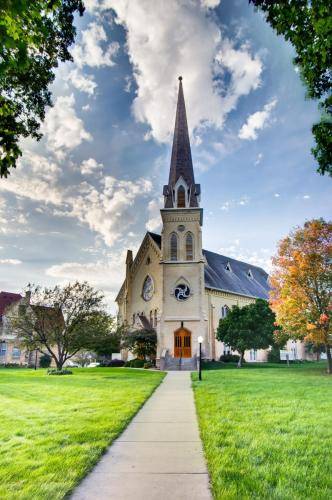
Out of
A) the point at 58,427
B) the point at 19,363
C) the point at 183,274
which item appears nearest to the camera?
the point at 58,427

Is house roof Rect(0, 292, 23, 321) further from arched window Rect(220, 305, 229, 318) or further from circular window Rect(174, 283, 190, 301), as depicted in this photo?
arched window Rect(220, 305, 229, 318)

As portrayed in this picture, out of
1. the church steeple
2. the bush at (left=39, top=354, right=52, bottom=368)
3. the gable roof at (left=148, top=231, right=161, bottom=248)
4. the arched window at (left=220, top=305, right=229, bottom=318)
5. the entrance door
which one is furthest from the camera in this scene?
the bush at (left=39, top=354, right=52, bottom=368)

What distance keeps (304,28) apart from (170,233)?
31325 mm

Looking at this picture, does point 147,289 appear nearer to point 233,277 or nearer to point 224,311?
point 224,311

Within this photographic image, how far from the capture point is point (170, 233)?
3822cm

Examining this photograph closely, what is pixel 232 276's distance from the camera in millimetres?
48656

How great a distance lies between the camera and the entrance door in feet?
113

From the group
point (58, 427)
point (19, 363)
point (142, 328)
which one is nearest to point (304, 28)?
point (58, 427)

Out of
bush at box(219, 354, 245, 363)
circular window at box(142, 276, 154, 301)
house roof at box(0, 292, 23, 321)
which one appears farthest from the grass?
house roof at box(0, 292, 23, 321)

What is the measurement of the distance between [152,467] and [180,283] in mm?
31860

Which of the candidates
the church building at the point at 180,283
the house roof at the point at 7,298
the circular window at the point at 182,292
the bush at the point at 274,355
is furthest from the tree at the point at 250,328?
the house roof at the point at 7,298

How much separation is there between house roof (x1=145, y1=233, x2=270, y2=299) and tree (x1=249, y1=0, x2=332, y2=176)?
3193 cm

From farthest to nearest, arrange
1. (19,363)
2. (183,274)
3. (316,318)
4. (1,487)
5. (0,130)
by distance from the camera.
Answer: (19,363), (183,274), (316,318), (0,130), (1,487)

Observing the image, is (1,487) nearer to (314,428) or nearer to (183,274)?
(314,428)
